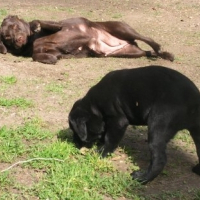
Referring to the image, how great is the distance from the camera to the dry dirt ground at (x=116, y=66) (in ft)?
15.3

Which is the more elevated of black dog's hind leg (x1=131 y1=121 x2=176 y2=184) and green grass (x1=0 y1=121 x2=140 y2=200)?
black dog's hind leg (x1=131 y1=121 x2=176 y2=184)

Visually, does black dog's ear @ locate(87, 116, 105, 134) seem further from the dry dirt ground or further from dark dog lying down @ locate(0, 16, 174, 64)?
dark dog lying down @ locate(0, 16, 174, 64)

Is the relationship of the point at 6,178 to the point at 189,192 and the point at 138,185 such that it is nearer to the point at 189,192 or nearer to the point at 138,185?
the point at 138,185

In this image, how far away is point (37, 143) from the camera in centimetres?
483

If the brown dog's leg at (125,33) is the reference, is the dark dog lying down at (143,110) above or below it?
above

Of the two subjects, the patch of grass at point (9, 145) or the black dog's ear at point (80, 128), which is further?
the black dog's ear at point (80, 128)

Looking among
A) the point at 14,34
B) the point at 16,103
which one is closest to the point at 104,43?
the point at 14,34

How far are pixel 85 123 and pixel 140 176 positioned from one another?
0.86m

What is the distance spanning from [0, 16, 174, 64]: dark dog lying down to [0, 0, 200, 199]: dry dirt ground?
0.24 metres

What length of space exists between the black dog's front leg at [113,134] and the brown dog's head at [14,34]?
4200 millimetres

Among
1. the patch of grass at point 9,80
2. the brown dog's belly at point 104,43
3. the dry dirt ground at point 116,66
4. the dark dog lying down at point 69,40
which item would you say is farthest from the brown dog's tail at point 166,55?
the patch of grass at point 9,80

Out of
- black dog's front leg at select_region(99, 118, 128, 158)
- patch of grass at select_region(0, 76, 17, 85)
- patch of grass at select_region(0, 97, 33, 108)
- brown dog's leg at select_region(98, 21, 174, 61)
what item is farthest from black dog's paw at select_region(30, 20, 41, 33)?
black dog's front leg at select_region(99, 118, 128, 158)

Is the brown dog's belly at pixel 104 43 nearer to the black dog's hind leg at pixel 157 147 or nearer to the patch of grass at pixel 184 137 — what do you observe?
the patch of grass at pixel 184 137

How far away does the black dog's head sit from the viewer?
183 inches
